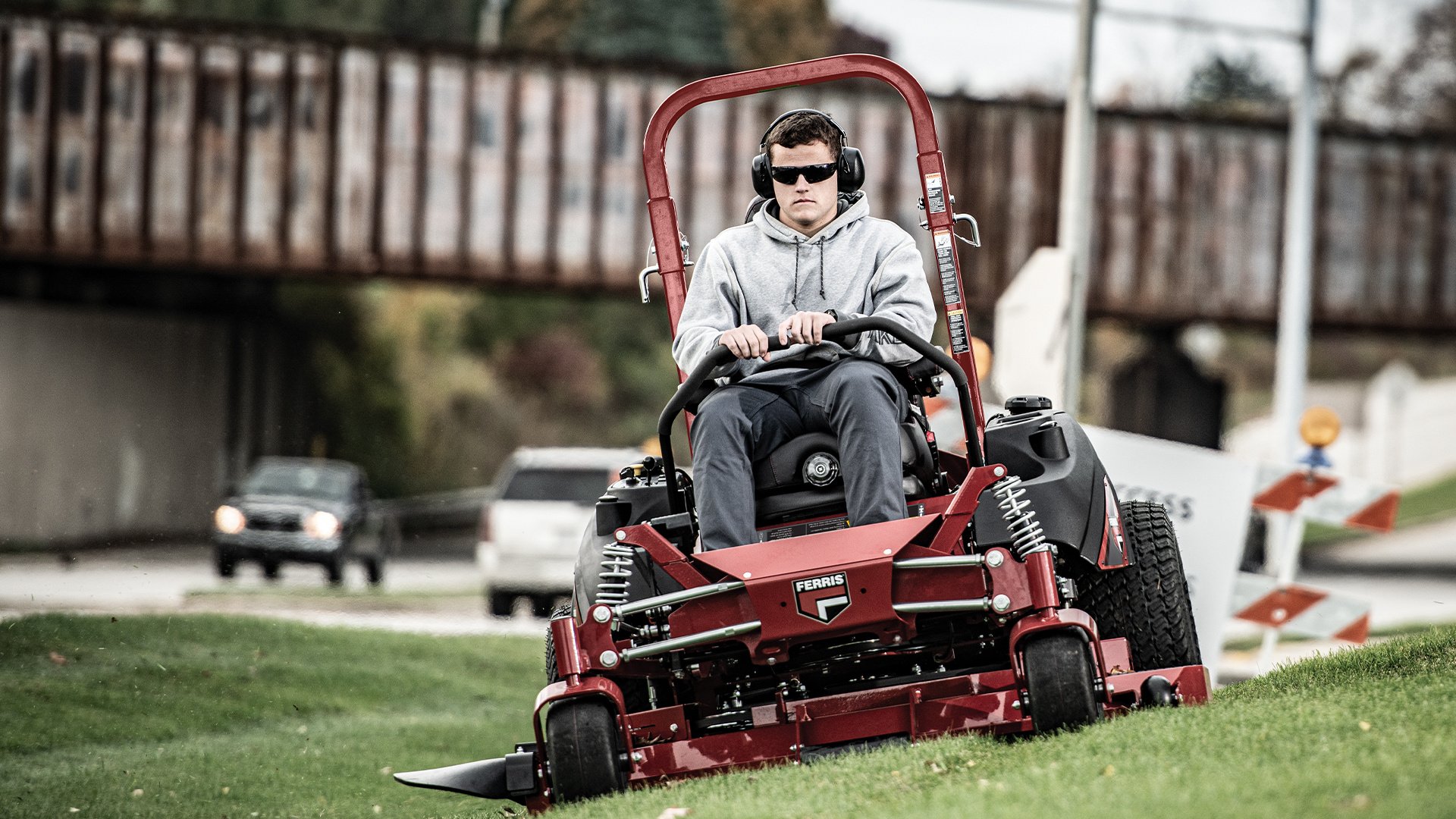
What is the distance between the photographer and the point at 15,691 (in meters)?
10.1

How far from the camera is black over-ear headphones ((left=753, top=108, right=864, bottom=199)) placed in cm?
662

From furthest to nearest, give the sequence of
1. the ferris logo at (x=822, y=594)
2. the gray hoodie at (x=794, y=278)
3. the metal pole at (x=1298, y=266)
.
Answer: the metal pole at (x=1298, y=266) → the gray hoodie at (x=794, y=278) → the ferris logo at (x=822, y=594)

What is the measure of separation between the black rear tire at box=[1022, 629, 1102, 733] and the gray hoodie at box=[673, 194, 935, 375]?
1.29 meters

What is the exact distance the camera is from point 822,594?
5496mm

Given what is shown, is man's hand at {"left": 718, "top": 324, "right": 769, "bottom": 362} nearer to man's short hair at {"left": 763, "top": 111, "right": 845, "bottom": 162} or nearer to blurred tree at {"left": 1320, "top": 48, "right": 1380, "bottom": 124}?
man's short hair at {"left": 763, "top": 111, "right": 845, "bottom": 162}

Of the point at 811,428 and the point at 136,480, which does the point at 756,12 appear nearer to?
the point at 136,480

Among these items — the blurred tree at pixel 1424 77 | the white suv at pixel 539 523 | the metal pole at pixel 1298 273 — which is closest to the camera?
the white suv at pixel 539 523

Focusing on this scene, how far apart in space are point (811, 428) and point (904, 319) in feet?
1.74

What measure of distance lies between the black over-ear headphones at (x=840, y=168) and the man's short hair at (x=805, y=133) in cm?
2

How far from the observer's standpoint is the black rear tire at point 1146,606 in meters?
6.44

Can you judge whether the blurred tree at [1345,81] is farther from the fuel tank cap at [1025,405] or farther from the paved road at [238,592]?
the fuel tank cap at [1025,405]

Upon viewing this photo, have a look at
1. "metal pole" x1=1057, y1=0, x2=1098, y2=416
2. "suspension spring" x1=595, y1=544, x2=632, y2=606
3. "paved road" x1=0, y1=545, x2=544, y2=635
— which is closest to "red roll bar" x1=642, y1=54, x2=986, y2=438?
"suspension spring" x1=595, y1=544, x2=632, y2=606

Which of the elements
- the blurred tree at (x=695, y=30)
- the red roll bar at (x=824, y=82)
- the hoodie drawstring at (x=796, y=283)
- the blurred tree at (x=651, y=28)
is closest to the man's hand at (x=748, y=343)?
the hoodie drawstring at (x=796, y=283)

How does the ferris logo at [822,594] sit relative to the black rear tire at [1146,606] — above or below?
→ above
